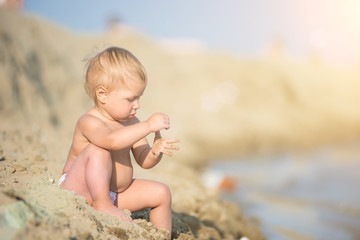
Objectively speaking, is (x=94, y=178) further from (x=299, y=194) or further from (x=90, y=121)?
(x=299, y=194)

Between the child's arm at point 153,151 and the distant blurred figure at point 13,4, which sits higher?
the distant blurred figure at point 13,4

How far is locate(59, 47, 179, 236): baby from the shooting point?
7.05ft

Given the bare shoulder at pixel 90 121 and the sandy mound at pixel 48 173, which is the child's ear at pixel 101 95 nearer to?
the bare shoulder at pixel 90 121

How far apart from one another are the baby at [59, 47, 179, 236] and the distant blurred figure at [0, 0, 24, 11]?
24.6ft

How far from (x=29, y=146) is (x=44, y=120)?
10.8ft

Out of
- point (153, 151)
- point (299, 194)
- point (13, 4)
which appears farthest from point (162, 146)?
point (13, 4)

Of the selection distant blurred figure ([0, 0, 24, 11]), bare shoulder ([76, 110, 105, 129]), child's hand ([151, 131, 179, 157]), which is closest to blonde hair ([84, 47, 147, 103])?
bare shoulder ([76, 110, 105, 129])

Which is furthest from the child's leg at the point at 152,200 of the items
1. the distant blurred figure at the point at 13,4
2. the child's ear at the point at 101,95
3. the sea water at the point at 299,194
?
the distant blurred figure at the point at 13,4

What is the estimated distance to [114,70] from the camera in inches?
87.8

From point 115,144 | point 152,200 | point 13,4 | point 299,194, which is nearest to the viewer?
point 115,144

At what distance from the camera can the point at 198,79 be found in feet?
64.4

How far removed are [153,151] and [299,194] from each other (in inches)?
191

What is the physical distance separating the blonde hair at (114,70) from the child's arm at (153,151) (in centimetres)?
36

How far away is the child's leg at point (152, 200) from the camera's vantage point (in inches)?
91.9
